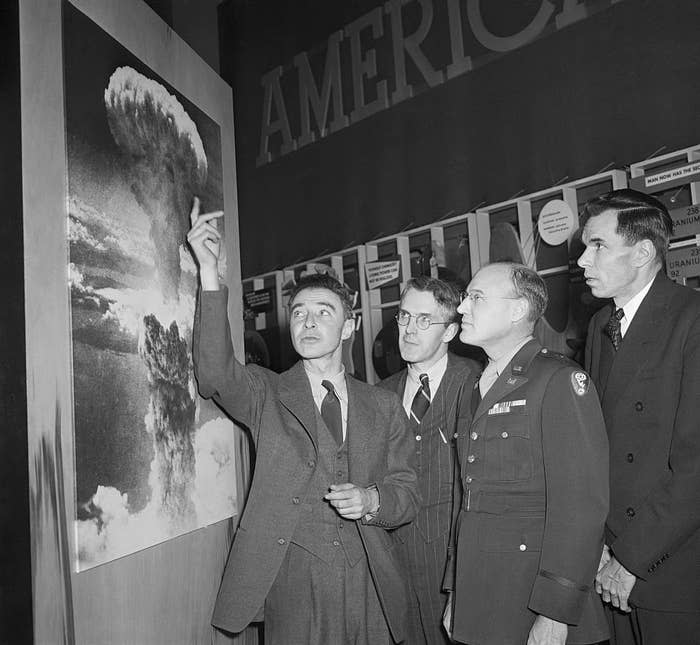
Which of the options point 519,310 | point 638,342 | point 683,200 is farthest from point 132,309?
point 683,200

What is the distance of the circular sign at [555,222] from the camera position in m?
4.04

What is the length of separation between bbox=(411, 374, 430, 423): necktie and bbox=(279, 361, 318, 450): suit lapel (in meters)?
0.62

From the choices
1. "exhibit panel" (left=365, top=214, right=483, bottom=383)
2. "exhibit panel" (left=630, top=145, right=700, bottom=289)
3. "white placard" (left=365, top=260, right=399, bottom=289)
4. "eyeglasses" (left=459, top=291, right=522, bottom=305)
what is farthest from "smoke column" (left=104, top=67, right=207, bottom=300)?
"white placard" (left=365, top=260, right=399, bottom=289)

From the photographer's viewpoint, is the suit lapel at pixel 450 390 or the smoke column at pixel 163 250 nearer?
the smoke column at pixel 163 250

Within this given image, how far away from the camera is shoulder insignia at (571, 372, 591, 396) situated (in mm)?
1967

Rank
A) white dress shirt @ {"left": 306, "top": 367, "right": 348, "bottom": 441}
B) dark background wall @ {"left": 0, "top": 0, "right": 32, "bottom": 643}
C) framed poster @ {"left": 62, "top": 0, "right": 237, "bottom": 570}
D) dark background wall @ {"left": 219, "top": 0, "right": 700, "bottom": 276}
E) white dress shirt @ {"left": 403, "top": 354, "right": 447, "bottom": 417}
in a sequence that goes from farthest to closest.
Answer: dark background wall @ {"left": 219, "top": 0, "right": 700, "bottom": 276} → white dress shirt @ {"left": 403, "top": 354, "right": 447, "bottom": 417} → white dress shirt @ {"left": 306, "top": 367, "right": 348, "bottom": 441} → framed poster @ {"left": 62, "top": 0, "right": 237, "bottom": 570} → dark background wall @ {"left": 0, "top": 0, "right": 32, "bottom": 643}

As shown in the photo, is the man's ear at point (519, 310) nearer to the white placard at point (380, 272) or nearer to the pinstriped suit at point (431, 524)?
the pinstriped suit at point (431, 524)

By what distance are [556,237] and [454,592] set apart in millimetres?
2531

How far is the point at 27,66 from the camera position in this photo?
147cm

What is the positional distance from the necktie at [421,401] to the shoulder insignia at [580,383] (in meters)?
0.85

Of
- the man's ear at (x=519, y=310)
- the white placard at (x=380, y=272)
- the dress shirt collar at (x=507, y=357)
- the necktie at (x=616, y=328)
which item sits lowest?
the dress shirt collar at (x=507, y=357)

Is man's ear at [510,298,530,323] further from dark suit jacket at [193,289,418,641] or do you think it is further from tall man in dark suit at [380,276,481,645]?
dark suit jacket at [193,289,418,641]

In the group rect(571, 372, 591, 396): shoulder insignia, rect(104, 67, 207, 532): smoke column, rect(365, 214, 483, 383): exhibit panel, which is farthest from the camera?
rect(365, 214, 483, 383): exhibit panel

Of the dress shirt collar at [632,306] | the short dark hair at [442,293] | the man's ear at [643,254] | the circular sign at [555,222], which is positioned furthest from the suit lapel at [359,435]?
the circular sign at [555,222]
